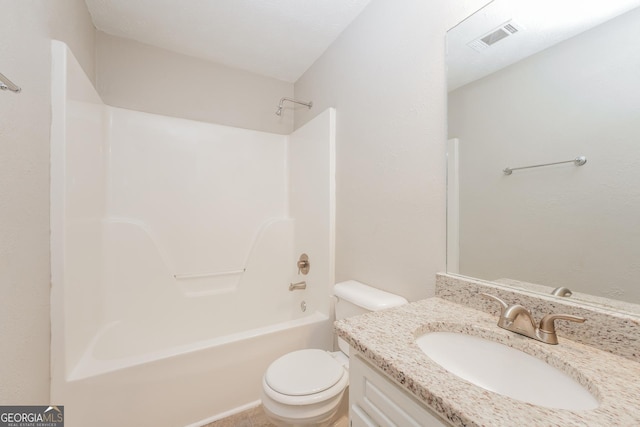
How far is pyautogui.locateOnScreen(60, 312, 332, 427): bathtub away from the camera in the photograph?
1.08 meters

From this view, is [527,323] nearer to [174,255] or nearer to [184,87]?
[174,255]

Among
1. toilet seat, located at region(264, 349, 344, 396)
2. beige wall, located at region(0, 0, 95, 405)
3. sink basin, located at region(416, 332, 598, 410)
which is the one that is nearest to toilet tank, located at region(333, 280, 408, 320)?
toilet seat, located at region(264, 349, 344, 396)

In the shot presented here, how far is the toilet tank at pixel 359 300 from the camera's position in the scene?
1.17 metres

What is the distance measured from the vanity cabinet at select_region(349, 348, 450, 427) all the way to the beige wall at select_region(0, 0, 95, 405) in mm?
1089

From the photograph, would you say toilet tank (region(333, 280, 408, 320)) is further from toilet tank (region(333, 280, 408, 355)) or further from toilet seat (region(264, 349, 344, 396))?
toilet seat (region(264, 349, 344, 396))

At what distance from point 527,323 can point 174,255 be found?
2.13 m

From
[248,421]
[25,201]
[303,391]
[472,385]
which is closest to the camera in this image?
[472,385]

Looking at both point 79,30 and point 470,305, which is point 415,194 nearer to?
point 470,305

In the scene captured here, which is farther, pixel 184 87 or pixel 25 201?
pixel 184 87

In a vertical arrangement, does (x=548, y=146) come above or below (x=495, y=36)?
below

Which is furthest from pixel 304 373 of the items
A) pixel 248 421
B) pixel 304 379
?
pixel 248 421

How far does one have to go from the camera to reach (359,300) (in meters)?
1.25

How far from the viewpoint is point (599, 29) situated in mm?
680

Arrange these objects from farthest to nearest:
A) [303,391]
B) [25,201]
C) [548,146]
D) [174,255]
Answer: [174,255]
[303,391]
[25,201]
[548,146]
